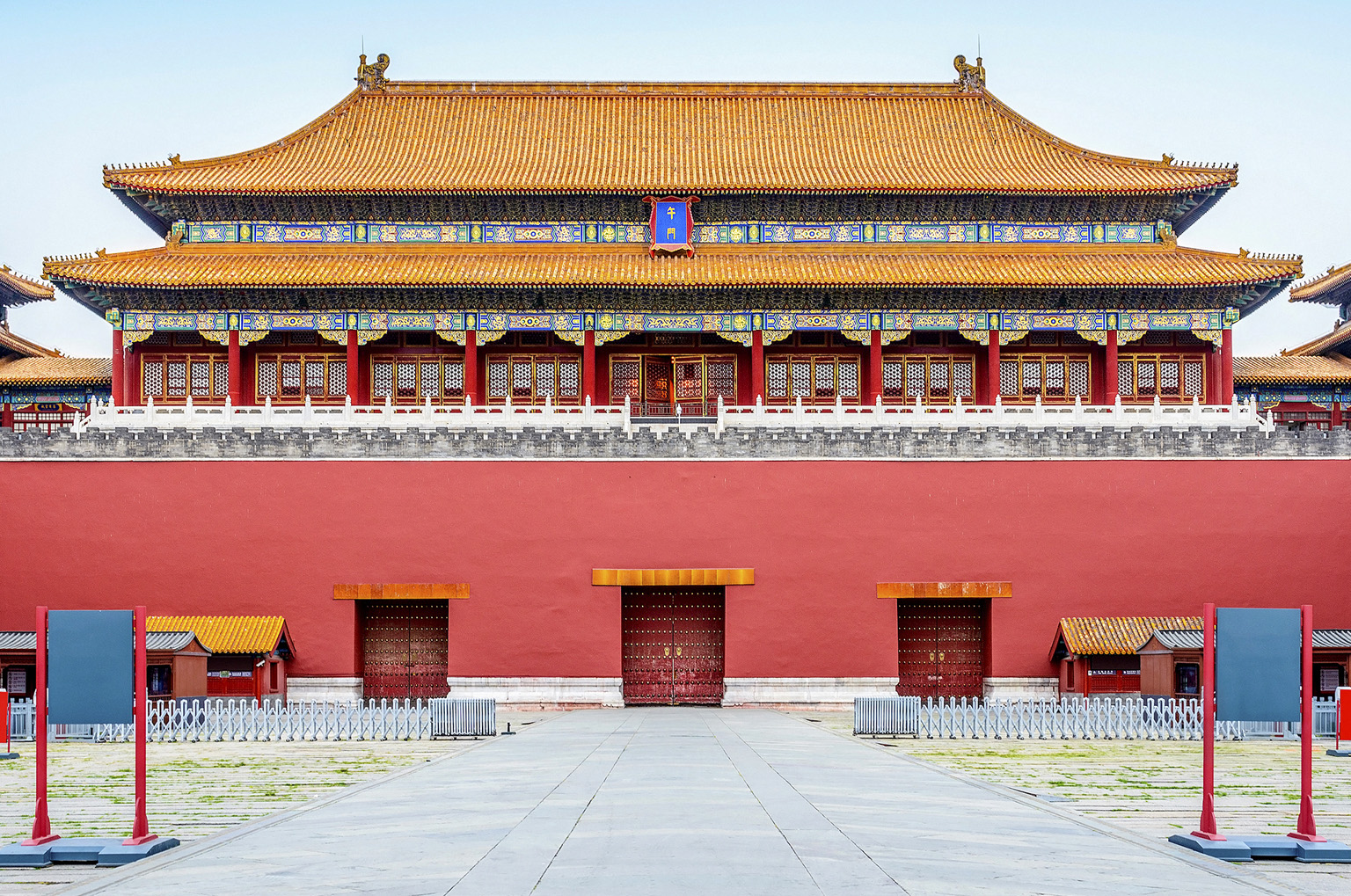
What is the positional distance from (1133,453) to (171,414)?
17974 millimetres

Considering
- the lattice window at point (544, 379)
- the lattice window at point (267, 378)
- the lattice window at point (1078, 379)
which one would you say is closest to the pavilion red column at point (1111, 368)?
the lattice window at point (1078, 379)

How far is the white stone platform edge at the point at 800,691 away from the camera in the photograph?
75.0 feet

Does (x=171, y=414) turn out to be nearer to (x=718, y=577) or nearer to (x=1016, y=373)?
(x=718, y=577)

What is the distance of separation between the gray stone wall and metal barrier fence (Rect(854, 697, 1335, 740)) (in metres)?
6.23

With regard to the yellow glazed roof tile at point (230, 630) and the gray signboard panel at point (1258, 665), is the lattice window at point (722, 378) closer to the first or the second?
the yellow glazed roof tile at point (230, 630)

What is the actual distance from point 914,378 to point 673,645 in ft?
29.0

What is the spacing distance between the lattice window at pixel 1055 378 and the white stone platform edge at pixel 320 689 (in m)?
16.0

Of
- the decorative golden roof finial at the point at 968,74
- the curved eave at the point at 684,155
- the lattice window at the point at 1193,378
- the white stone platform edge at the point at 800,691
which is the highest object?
the decorative golden roof finial at the point at 968,74

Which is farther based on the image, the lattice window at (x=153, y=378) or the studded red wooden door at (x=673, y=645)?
the lattice window at (x=153, y=378)

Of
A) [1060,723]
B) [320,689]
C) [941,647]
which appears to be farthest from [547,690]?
[1060,723]

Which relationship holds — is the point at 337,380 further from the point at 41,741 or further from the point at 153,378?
the point at 41,741

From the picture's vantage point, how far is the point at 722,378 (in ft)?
93.8

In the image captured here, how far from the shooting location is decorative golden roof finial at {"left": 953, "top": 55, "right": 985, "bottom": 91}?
32188 millimetres

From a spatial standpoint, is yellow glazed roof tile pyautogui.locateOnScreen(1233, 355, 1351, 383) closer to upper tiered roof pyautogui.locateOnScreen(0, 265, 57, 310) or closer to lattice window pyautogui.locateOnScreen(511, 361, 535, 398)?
lattice window pyautogui.locateOnScreen(511, 361, 535, 398)
